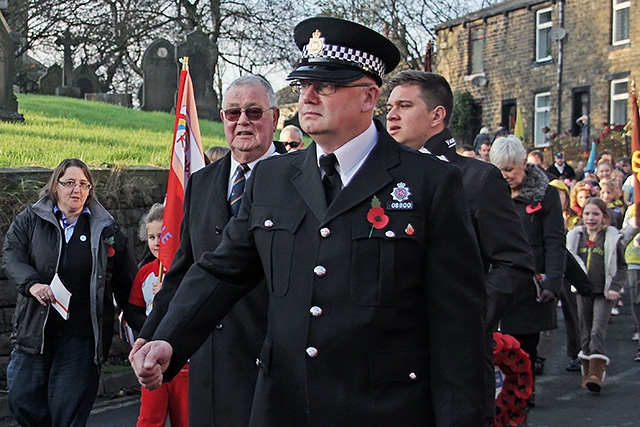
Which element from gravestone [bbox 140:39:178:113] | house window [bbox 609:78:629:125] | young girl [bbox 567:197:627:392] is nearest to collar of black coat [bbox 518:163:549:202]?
young girl [bbox 567:197:627:392]

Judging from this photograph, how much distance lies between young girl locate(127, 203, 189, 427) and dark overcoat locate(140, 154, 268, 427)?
1.01m

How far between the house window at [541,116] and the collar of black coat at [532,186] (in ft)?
102

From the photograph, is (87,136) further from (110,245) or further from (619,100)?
(619,100)

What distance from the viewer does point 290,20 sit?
3928 centimetres

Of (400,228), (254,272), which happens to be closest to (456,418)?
(400,228)

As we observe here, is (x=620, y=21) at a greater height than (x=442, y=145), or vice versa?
(x=620, y=21)

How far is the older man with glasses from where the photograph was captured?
3965 millimetres

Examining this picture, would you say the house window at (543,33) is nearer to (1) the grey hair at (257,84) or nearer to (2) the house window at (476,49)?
(2) the house window at (476,49)

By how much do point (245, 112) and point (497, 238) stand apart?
1.39m

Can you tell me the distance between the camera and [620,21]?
34562 millimetres

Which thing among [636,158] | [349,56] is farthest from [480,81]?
[349,56]

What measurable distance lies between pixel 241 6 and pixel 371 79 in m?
38.0

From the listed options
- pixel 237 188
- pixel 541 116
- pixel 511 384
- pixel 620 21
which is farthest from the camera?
pixel 541 116

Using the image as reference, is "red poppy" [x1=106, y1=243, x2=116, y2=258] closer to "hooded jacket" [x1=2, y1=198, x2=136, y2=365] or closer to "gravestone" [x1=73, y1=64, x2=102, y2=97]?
"hooded jacket" [x1=2, y1=198, x2=136, y2=365]
